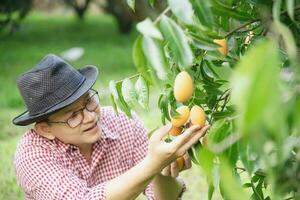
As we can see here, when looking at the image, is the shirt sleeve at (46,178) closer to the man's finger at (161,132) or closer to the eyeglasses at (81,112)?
the eyeglasses at (81,112)

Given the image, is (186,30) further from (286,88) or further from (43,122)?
(43,122)

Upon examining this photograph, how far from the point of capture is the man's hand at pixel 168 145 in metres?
1.87

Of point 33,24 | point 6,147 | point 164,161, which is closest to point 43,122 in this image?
point 164,161

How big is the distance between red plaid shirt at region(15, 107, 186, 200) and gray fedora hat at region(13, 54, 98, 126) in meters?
0.11

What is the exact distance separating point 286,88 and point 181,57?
0.26 metres

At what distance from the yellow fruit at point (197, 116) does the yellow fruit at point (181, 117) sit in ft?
0.05

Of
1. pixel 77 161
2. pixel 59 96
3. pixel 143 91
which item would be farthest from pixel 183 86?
pixel 77 161

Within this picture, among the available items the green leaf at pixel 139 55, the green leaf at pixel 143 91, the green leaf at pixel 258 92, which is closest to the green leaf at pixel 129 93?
the green leaf at pixel 143 91

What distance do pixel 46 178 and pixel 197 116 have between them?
0.96 meters

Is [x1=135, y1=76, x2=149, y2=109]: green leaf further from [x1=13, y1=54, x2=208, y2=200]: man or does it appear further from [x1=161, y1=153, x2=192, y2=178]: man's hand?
[x1=13, y1=54, x2=208, y2=200]: man

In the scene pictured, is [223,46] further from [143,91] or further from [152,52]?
[152,52]

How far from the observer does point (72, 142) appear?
277 cm

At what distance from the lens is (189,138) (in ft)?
6.20

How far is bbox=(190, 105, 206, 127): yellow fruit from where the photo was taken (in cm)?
186
